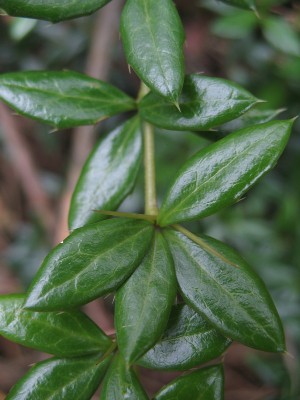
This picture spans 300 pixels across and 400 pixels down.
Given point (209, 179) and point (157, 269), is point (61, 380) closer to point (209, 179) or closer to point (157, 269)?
point (157, 269)

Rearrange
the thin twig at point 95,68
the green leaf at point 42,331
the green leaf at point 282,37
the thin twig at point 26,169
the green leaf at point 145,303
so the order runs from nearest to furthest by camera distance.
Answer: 1. the green leaf at point 145,303
2. the green leaf at point 42,331
3. the green leaf at point 282,37
4. the thin twig at point 95,68
5. the thin twig at point 26,169

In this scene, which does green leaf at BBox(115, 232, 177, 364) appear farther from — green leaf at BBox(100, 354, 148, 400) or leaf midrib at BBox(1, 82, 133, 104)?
leaf midrib at BBox(1, 82, 133, 104)

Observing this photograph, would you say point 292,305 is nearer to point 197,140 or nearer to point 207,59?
point 197,140

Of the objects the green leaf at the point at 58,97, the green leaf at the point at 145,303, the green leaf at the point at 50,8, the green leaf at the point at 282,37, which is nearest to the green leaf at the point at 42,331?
the green leaf at the point at 145,303

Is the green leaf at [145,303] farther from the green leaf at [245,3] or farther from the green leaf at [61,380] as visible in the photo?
the green leaf at [245,3]

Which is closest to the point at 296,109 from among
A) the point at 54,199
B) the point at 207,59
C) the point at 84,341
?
the point at 207,59

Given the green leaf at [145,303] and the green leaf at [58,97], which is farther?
the green leaf at [58,97]

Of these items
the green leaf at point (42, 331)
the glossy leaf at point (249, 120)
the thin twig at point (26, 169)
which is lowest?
the thin twig at point (26, 169)
